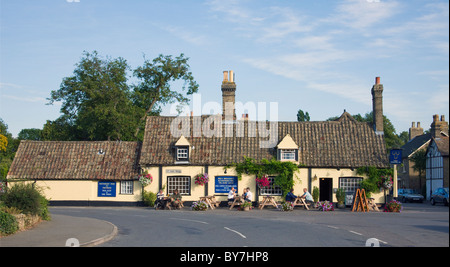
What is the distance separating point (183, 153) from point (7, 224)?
2032 centimetres

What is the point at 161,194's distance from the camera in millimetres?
34438

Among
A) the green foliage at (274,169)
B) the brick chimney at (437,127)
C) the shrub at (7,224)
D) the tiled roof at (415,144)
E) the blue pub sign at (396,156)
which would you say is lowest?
the shrub at (7,224)

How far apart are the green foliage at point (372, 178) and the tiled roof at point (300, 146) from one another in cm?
45

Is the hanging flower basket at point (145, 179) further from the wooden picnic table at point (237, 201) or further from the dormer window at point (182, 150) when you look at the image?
the wooden picnic table at point (237, 201)

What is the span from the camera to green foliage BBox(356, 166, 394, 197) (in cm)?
3556

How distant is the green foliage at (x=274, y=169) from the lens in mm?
35750

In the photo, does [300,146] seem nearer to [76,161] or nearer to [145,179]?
[145,179]

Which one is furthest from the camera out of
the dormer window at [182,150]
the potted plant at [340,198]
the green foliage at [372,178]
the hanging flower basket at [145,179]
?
the dormer window at [182,150]

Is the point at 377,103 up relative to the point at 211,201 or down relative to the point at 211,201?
up

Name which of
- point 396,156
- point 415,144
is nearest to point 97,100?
point 396,156

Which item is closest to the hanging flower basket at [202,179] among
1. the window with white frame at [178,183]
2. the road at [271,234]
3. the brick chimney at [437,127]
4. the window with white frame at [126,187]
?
the window with white frame at [178,183]

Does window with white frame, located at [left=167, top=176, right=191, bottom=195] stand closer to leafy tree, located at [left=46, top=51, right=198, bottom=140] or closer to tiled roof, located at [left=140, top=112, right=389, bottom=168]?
tiled roof, located at [left=140, top=112, right=389, bottom=168]

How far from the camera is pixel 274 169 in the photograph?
35.9 meters
